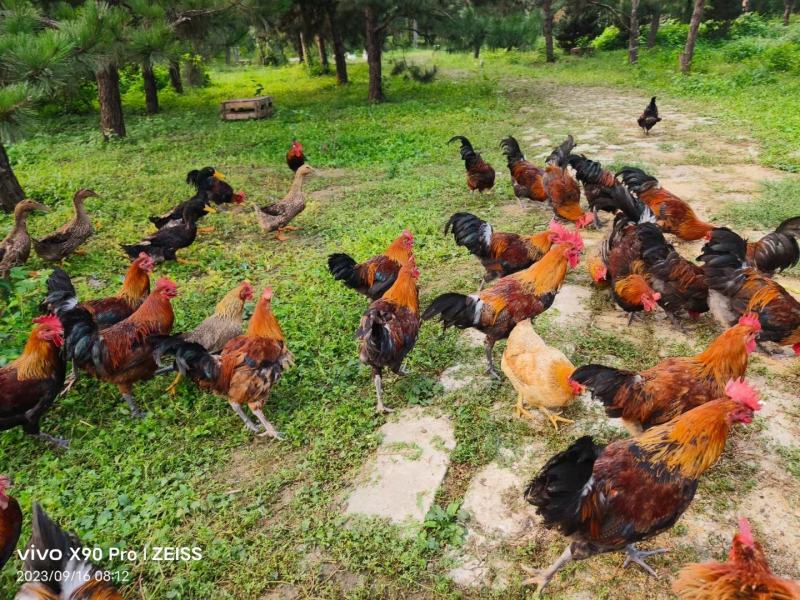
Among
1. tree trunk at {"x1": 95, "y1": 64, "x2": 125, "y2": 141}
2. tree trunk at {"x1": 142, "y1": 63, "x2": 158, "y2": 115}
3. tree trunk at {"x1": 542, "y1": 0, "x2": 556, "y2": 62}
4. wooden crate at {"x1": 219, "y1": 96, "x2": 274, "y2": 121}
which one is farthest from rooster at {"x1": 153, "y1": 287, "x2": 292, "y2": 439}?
tree trunk at {"x1": 542, "y1": 0, "x2": 556, "y2": 62}

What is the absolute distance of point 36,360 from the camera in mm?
3961

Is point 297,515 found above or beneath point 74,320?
beneath

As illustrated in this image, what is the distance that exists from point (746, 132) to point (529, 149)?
473cm

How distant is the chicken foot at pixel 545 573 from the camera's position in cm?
275

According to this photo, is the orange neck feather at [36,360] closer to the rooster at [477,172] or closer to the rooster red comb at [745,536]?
the rooster red comb at [745,536]

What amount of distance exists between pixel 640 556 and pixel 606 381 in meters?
1.06

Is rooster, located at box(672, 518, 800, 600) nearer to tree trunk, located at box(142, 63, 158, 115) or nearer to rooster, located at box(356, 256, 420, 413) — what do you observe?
rooster, located at box(356, 256, 420, 413)

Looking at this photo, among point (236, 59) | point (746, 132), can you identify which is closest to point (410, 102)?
point (746, 132)

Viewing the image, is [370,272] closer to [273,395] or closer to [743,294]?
[273,395]

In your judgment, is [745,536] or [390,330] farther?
[390,330]

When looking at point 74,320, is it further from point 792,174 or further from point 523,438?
point 792,174

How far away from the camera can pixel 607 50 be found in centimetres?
2712

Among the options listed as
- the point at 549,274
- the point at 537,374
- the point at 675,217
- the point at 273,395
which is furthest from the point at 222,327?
the point at 675,217

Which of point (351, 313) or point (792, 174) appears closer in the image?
point (351, 313)
